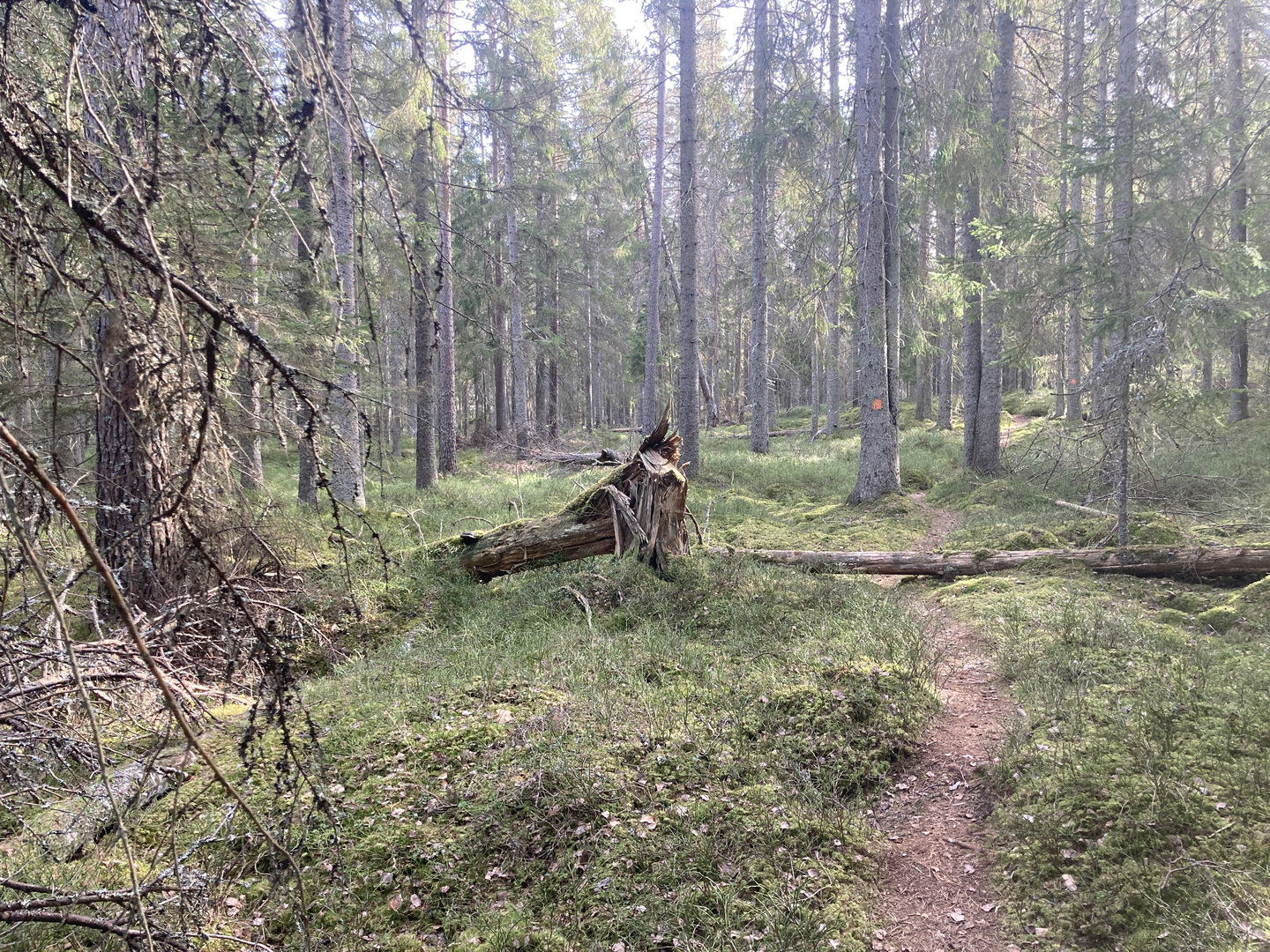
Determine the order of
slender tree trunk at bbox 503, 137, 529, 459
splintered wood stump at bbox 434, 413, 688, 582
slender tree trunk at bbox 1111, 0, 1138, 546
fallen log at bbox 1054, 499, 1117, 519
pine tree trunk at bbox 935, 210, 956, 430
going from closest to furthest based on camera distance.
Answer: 1. splintered wood stump at bbox 434, 413, 688, 582
2. fallen log at bbox 1054, 499, 1117, 519
3. slender tree trunk at bbox 1111, 0, 1138, 546
4. slender tree trunk at bbox 503, 137, 529, 459
5. pine tree trunk at bbox 935, 210, 956, 430

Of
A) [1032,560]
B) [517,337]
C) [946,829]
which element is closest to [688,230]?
[517,337]

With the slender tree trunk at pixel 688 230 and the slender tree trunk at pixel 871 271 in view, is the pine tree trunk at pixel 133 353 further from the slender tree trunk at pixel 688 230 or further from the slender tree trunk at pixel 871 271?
the slender tree trunk at pixel 688 230

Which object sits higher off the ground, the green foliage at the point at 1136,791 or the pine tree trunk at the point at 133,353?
the pine tree trunk at the point at 133,353

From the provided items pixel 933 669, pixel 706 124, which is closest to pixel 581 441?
pixel 706 124

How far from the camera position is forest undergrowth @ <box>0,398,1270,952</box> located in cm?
274

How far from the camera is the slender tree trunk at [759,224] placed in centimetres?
1271

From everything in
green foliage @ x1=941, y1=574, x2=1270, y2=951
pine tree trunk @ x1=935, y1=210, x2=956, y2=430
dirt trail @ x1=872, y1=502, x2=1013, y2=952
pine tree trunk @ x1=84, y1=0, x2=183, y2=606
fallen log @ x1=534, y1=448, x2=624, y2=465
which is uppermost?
pine tree trunk @ x1=935, y1=210, x2=956, y2=430

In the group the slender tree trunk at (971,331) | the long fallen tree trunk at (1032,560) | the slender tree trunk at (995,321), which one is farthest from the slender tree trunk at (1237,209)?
the long fallen tree trunk at (1032,560)

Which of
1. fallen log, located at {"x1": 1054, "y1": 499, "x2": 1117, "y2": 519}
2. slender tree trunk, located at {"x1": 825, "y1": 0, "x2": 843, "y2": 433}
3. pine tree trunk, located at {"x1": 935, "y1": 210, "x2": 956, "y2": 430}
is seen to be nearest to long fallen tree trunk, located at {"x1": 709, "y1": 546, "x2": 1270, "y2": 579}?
fallen log, located at {"x1": 1054, "y1": 499, "x2": 1117, "y2": 519}

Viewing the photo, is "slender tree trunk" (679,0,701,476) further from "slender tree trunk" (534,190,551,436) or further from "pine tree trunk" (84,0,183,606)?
"pine tree trunk" (84,0,183,606)

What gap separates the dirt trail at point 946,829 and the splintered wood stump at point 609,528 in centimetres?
331

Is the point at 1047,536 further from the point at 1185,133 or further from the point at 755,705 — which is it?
the point at 1185,133

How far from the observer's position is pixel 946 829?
3.45 m

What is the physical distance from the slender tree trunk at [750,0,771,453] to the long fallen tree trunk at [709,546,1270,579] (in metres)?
8.72
